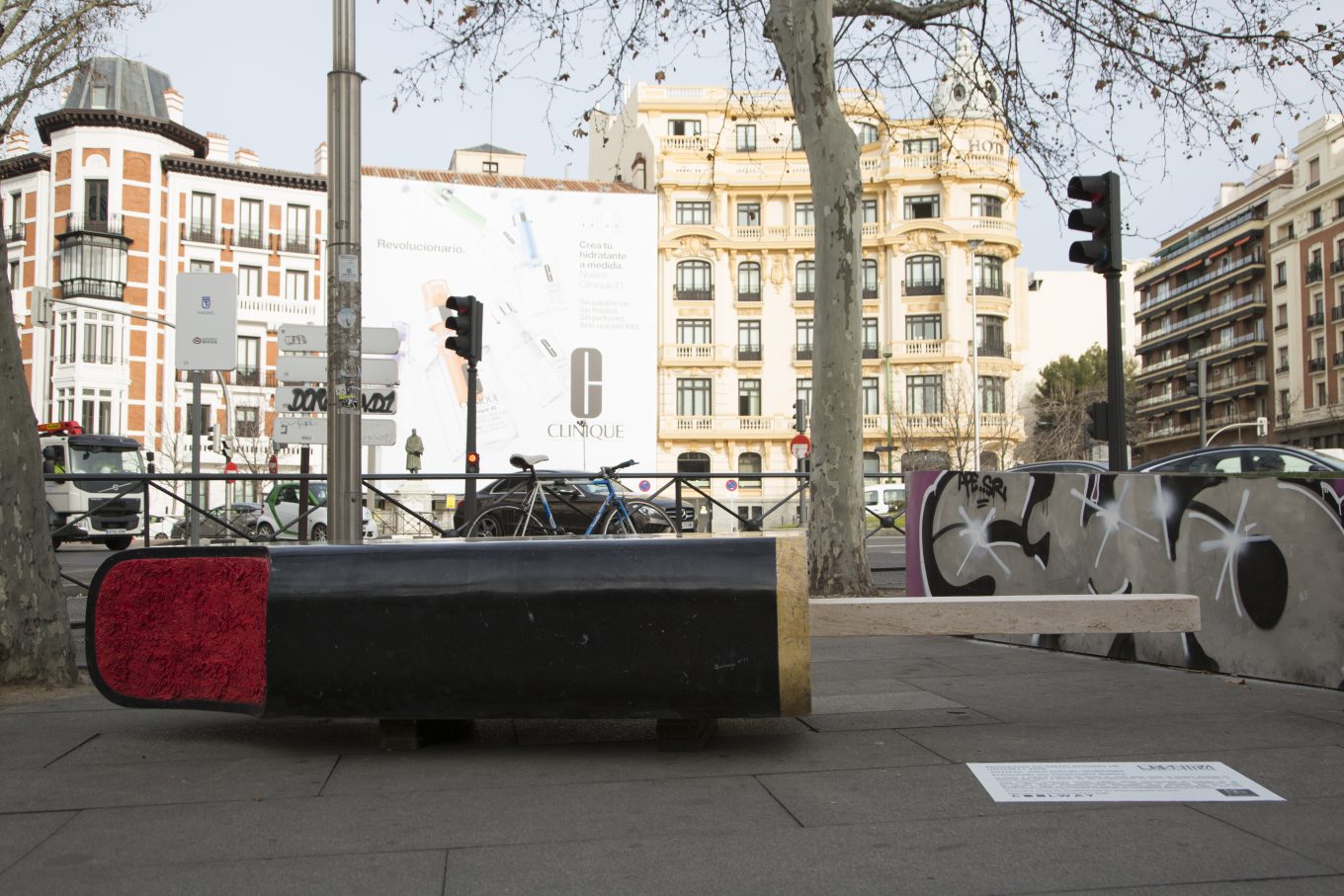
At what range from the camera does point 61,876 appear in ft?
11.8

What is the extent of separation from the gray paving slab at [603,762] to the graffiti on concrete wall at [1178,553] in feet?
9.71

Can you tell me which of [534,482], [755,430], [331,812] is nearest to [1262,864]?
[331,812]

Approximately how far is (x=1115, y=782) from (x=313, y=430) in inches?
396

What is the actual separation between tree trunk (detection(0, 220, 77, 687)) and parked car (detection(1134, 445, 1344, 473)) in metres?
11.7

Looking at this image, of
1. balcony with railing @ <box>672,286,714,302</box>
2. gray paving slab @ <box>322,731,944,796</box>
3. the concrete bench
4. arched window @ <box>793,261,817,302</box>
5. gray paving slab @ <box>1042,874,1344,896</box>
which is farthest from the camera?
arched window @ <box>793,261,817,302</box>

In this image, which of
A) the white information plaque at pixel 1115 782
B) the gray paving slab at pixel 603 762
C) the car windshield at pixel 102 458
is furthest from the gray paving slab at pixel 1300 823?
the car windshield at pixel 102 458

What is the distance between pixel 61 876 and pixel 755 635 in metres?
2.66

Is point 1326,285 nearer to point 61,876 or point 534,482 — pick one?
point 534,482

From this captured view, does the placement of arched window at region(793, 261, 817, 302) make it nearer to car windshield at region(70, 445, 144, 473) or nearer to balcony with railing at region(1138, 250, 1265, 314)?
balcony with railing at region(1138, 250, 1265, 314)

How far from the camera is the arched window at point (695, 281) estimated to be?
197 ft

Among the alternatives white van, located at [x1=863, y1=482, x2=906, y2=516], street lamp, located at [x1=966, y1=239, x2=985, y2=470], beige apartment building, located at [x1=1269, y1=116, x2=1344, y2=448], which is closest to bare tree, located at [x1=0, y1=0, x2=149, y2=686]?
white van, located at [x1=863, y1=482, x2=906, y2=516]

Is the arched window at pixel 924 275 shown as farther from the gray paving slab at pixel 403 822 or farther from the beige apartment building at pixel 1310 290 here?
the gray paving slab at pixel 403 822

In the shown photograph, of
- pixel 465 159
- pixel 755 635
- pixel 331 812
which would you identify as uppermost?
pixel 465 159

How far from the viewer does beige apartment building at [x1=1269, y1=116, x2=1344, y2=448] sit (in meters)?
66.1
